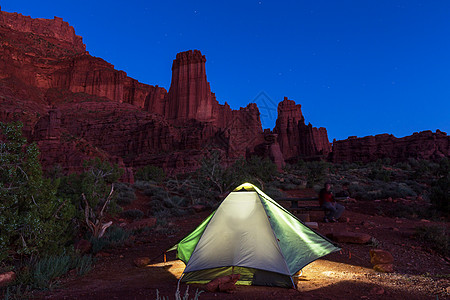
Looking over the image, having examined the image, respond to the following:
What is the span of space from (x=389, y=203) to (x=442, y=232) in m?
6.66

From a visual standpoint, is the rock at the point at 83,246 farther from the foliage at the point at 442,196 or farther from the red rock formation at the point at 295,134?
the red rock formation at the point at 295,134

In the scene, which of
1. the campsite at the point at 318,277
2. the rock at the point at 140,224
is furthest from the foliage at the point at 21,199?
the rock at the point at 140,224

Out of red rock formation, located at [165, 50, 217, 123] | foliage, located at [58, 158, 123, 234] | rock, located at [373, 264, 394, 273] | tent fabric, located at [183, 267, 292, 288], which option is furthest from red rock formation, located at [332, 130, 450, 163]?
foliage, located at [58, 158, 123, 234]

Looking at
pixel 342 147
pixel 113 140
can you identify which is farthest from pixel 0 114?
pixel 342 147

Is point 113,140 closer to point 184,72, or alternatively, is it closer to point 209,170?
point 184,72

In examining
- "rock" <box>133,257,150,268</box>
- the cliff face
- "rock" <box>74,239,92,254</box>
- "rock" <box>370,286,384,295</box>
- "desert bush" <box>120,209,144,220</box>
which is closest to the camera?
"rock" <box>370,286,384,295</box>

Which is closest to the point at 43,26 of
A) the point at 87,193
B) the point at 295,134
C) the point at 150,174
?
the point at 295,134

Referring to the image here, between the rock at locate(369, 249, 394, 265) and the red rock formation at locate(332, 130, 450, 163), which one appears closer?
the rock at locate(369, 249, 394, 265)

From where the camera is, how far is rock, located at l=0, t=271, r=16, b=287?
4.27m

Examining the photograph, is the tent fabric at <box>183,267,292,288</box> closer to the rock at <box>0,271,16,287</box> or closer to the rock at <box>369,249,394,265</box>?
the rock at <box>369,249,394,265</box>

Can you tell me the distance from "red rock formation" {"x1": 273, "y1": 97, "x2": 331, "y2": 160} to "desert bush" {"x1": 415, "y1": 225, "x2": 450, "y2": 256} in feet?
227

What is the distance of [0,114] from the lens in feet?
130

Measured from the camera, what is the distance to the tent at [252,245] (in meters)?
4.19

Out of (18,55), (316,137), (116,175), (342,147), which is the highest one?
(18,55)
